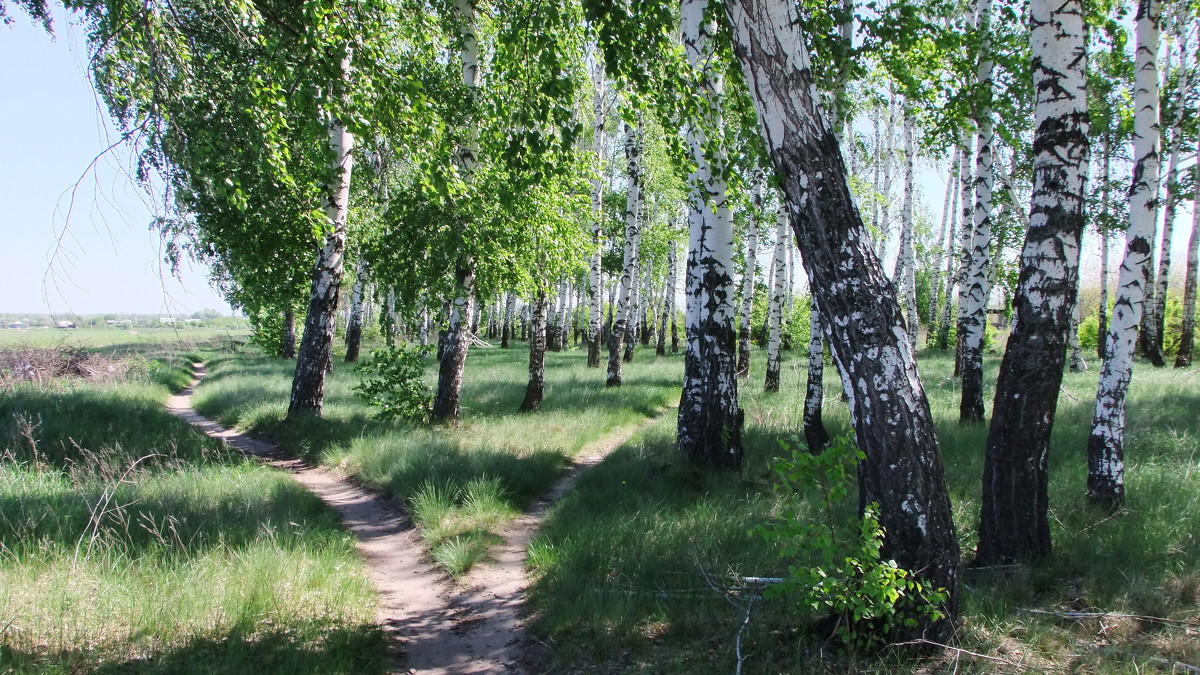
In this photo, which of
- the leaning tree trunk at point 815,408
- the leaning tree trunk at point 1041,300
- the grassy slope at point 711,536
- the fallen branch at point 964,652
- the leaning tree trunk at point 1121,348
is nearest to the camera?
the fallen branch at point 964,652

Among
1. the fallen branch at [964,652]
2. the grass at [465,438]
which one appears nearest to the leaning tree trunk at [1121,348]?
the fallen branch at [964,652]

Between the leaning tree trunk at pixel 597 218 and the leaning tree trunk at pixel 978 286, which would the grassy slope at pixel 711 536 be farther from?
the leaning tree trunk at pixel 597 218

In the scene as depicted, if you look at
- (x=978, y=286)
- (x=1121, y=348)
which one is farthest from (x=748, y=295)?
(x=1121, y=348)

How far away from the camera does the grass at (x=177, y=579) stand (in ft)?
11.6

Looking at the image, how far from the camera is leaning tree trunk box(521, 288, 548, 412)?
42.8ft

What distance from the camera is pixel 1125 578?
4.20 m

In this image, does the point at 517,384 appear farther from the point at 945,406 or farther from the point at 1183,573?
the point at 1183,573

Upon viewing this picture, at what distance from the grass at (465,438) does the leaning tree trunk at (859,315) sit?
3.53m

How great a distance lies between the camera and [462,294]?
35.0 feet

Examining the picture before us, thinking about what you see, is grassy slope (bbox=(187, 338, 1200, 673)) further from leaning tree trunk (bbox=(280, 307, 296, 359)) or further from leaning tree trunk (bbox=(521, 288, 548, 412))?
leaning tree trunk (bbox=(280, 307, 296, 359))

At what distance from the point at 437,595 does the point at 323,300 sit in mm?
7277

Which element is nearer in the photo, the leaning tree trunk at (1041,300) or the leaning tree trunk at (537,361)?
the leaning tree trunk at (1041,300)

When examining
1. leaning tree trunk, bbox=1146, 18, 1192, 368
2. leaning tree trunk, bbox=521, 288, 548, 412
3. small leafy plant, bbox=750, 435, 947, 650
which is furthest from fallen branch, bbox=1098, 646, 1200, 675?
leaning tree trunk, bbox=1146, 18, 1192, 368

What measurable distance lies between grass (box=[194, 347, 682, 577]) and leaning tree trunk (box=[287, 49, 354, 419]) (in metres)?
0.55
